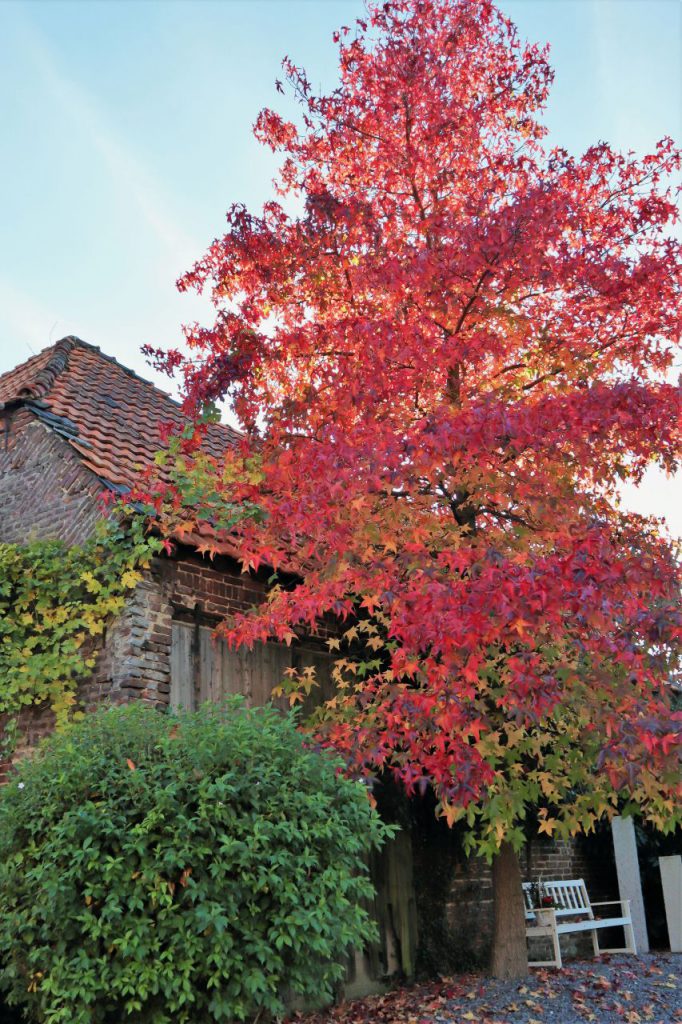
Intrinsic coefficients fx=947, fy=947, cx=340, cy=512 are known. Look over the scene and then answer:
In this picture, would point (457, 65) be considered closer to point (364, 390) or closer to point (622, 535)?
point (364, 390)

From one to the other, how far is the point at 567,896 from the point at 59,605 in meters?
8.01

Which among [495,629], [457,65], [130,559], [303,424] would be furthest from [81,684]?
[457,65]

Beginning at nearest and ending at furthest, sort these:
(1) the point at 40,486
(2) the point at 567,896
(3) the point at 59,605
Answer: (3) the point at 59,605 → (1) the point at 40,486 → (2) the point at 567,896

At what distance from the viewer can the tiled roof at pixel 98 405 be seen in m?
9.37

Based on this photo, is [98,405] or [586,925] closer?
[98,405]

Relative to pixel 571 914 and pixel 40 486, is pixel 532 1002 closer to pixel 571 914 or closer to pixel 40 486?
pixel 571 914

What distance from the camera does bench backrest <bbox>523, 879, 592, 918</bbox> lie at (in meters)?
12.0

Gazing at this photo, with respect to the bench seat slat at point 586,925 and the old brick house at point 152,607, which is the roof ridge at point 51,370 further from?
the bench seat slat at point 586,925

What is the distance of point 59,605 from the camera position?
8.41 metres

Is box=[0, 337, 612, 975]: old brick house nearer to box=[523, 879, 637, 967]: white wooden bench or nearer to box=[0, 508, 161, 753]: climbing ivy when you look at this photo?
box=[0, 508, 161, 753]: climbing ivy

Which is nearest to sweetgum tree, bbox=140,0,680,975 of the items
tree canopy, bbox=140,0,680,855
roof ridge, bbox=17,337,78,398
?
tree canopy, bbox=140,0,680,855

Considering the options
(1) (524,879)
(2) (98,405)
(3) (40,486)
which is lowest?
(1) (524,879)

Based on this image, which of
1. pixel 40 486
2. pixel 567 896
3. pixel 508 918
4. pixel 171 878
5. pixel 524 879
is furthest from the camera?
pixel 567 896

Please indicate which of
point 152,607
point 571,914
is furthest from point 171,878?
point 571,914
